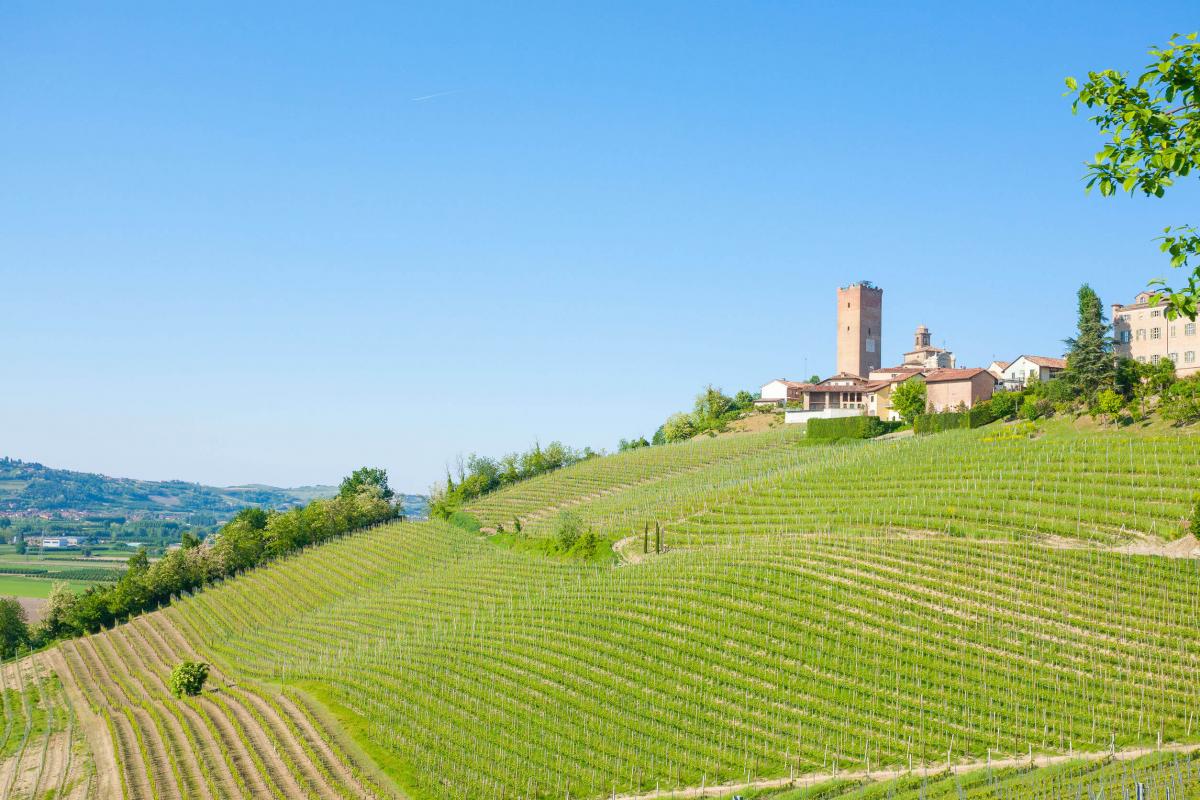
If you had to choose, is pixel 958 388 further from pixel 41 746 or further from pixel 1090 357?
pixel 41 746

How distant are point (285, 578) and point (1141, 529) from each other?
172 ft

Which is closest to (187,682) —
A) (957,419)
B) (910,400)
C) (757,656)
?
(757,656)

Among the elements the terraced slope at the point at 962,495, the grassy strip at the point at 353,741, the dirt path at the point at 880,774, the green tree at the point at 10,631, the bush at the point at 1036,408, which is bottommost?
the green tree at the point at 10,631

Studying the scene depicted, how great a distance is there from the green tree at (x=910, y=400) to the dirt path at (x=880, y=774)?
5913 centimetres

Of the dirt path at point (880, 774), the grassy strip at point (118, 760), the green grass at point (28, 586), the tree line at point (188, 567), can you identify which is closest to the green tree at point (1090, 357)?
the dirt path at point (880, 774)

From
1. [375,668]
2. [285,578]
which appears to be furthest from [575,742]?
[285,578]

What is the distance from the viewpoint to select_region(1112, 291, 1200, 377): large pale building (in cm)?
7725

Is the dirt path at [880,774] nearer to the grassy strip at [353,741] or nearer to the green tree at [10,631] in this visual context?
the grassy strip at [353,741]

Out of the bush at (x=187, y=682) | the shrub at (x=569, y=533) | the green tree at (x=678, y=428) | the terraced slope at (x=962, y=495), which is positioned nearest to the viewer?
the bush at (x=187, y=682)

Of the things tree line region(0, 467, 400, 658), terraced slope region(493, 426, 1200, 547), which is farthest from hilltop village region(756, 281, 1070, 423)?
tree line region(0, 467, 400, 658)

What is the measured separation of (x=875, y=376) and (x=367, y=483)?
56.9 m

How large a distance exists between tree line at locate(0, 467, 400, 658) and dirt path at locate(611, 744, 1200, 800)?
56891mm

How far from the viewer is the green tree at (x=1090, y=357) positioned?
6812 cm

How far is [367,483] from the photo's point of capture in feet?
330
